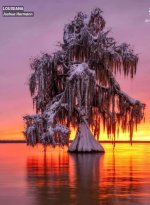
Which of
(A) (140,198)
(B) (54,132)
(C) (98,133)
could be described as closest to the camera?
(A) (140,198)

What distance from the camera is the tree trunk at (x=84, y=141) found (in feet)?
154

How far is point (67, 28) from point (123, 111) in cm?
879

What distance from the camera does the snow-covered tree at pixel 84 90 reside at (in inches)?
1804

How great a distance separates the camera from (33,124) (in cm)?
4541

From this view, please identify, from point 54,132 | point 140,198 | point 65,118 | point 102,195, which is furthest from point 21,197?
point 65,118

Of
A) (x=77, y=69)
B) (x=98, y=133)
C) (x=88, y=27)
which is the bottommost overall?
(x=98, y=133)

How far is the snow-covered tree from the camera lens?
4581cm

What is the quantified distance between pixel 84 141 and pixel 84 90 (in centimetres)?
467

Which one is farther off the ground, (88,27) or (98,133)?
(88,27)

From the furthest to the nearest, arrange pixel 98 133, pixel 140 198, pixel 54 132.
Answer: pixel 98 133 → pixel 54 132 → pixel 140 198

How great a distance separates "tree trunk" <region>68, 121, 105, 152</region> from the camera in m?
47.0

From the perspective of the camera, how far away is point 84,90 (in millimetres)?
45062

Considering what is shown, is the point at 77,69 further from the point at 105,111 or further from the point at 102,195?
the point at 102,195

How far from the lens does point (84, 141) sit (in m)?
47.2
